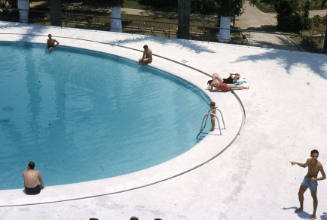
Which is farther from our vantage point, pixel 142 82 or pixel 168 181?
pixel 142 82

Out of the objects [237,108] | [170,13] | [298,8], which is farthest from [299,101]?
[170,13]

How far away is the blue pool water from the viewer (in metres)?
17.1

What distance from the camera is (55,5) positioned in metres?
32.1

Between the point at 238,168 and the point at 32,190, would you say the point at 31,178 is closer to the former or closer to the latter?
the point at 32,190

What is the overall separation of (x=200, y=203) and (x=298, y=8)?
2590 cm

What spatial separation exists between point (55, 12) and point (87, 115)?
13.5m

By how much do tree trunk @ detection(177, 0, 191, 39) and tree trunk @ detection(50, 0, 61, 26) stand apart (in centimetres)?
782

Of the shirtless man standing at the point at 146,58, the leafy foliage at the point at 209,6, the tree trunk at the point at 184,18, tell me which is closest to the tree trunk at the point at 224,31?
the leafy foliage at the point at 209,6

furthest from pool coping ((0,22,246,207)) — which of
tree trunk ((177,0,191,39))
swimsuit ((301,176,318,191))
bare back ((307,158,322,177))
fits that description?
tree trunk ((177,0,191,39))

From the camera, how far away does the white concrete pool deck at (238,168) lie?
534 inches

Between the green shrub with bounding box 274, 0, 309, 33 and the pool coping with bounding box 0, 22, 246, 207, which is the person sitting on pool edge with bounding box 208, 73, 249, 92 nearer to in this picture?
the pool coping with bounding box 0, 22, 246, 207

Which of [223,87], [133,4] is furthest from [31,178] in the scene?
[133,4]

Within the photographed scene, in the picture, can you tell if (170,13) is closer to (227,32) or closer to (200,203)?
(227,32)

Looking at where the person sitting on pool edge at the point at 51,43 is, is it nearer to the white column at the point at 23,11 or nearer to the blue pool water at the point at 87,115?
the blue pool water at the point at 87,115
